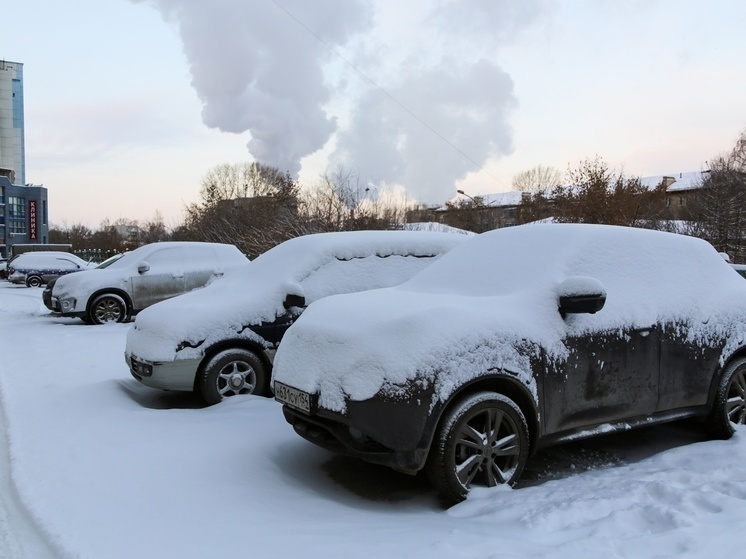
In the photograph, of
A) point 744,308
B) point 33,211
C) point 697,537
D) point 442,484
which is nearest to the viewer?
point 697,537

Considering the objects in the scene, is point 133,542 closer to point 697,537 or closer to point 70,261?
point 697,537

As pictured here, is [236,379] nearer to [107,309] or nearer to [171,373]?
[171,373]

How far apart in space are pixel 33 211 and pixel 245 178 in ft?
138

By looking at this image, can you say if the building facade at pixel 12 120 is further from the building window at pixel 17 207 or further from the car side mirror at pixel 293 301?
the car side mirror at pixel 293 301

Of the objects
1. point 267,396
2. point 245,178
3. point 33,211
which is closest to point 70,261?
point 267,396

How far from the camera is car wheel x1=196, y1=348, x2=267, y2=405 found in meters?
5.56

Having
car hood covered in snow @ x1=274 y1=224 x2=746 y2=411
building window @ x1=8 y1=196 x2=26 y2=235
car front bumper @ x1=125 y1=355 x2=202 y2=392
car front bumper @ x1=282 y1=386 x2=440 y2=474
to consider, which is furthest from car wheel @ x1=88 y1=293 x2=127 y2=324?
building window @ x1=8 y1=196 x2=26 y2=235

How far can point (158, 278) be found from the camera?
11.7m

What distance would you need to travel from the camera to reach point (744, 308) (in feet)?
15.8

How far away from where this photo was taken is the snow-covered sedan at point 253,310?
5.53 m

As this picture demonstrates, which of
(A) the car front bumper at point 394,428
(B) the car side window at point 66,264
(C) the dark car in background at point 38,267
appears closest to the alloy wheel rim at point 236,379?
(A) the car front bumper at point 394,428

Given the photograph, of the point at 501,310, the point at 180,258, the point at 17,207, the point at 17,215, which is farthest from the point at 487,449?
the point at 17,207

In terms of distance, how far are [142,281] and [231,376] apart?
688cm

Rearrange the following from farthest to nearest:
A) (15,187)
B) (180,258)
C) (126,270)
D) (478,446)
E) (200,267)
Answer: (15,187), (126,270), (180,258), (200,267), (478,446)
